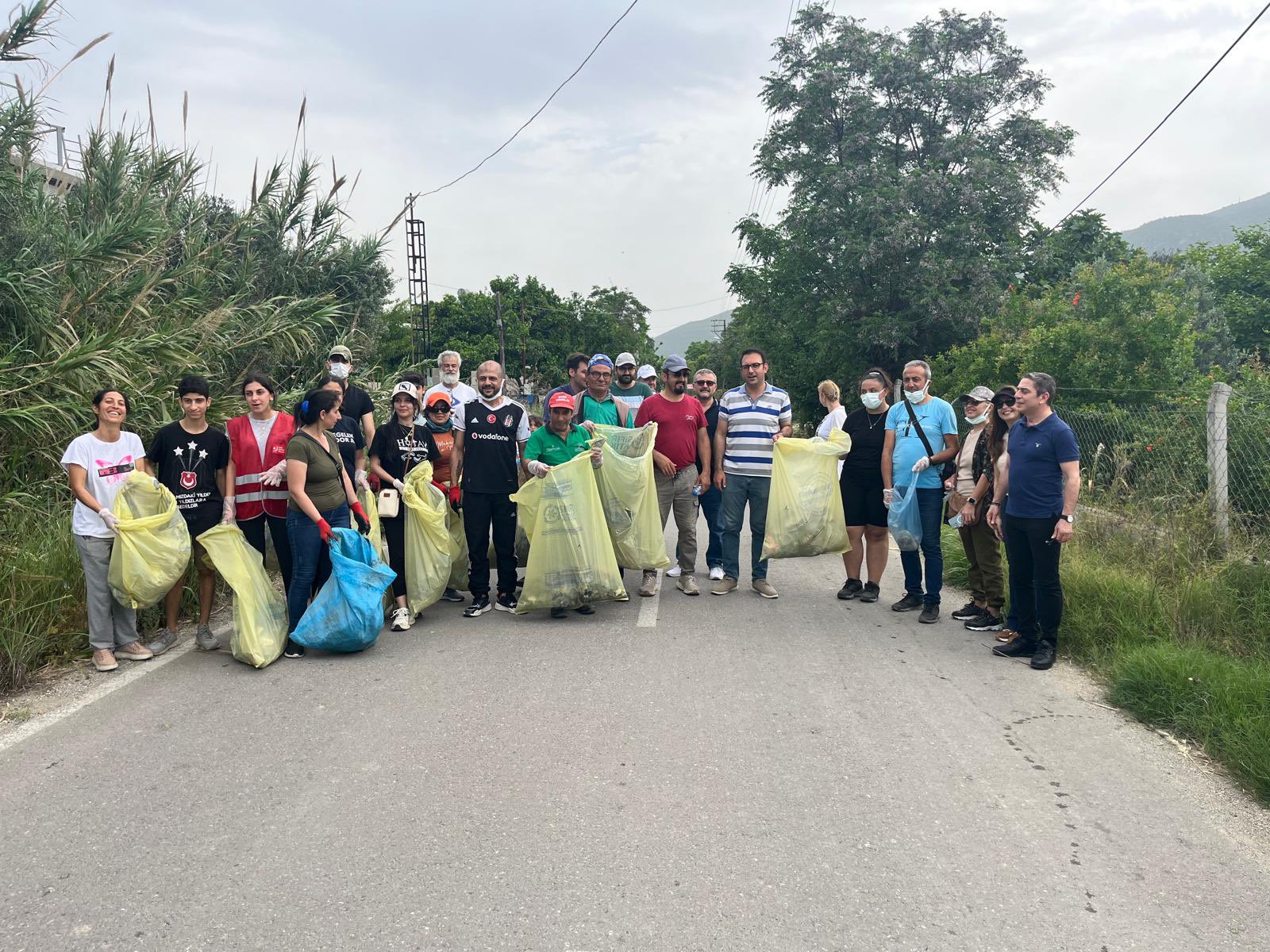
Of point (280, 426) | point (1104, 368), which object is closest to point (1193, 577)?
point (280, 426)

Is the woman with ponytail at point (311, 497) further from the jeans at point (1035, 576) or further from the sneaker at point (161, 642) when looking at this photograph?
the jeans at point (1035, 576)

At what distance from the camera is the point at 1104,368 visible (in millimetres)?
13539

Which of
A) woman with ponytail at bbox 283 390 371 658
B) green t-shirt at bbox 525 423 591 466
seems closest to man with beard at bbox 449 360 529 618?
green t-shirt at bbox 525 423 591 466

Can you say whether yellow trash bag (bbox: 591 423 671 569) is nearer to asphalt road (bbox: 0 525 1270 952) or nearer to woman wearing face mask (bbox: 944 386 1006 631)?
asphalt road (bbox: 0 525 1270 952)

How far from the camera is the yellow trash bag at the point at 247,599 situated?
5.41 metres

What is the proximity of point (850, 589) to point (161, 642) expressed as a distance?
4846 mm

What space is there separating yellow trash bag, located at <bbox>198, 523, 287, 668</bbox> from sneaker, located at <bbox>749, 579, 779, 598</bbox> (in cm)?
353

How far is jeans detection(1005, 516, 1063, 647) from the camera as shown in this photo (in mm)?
5523

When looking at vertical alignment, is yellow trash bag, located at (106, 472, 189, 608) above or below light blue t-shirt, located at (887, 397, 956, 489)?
below

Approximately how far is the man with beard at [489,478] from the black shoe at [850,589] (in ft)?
8.33

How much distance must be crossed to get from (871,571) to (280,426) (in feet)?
14.5

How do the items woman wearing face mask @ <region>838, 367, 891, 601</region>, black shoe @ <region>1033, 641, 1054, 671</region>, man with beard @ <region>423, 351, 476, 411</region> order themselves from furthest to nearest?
man with beard @ <region>423, 351, 476, 411</region>, woman wearing face mask @ <region>838, 367, 891, 601</region>, black shoe @ <region>1033, 641, 1054, 671</region>

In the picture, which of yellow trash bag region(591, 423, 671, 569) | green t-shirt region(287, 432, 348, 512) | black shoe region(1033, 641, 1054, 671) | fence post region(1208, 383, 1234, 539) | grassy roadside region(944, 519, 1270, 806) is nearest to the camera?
grassy roadside region(944, 519, 1270, 806)

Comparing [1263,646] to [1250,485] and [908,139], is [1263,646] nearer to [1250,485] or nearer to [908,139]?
[1250,485]
